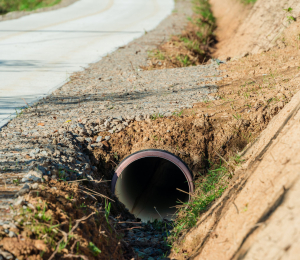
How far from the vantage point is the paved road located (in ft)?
20.2

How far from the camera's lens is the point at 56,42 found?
976 cm

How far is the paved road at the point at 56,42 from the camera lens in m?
6.17

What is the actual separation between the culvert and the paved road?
7.06 feet

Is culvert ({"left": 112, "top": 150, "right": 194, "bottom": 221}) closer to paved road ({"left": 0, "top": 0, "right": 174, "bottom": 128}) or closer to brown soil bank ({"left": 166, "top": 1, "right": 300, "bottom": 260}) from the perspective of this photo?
brown soil bank ({"left": 166, "top": 1, "right": 300, "bottom": 260})

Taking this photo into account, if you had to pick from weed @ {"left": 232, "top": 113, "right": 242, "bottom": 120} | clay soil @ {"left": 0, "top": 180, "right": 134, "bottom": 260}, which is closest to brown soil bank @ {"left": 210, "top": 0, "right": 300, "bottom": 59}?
weed @ {"left": 232, "top": 113, "right": 242, "bottom": 120}

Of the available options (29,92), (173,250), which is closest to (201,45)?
(29,92)

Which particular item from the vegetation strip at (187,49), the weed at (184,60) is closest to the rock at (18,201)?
the vegetation strip at (187,49)

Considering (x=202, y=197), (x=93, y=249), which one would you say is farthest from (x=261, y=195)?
(x=93, y=249)

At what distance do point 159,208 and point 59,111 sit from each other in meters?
2.32

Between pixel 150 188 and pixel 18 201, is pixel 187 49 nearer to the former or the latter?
pixel 150 188

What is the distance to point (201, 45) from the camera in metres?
10.3

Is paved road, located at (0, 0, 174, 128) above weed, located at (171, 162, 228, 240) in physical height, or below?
above

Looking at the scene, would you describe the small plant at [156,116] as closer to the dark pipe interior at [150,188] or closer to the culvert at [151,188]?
the culvert at [151,188]

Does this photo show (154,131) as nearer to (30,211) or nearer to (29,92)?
(30,211)
